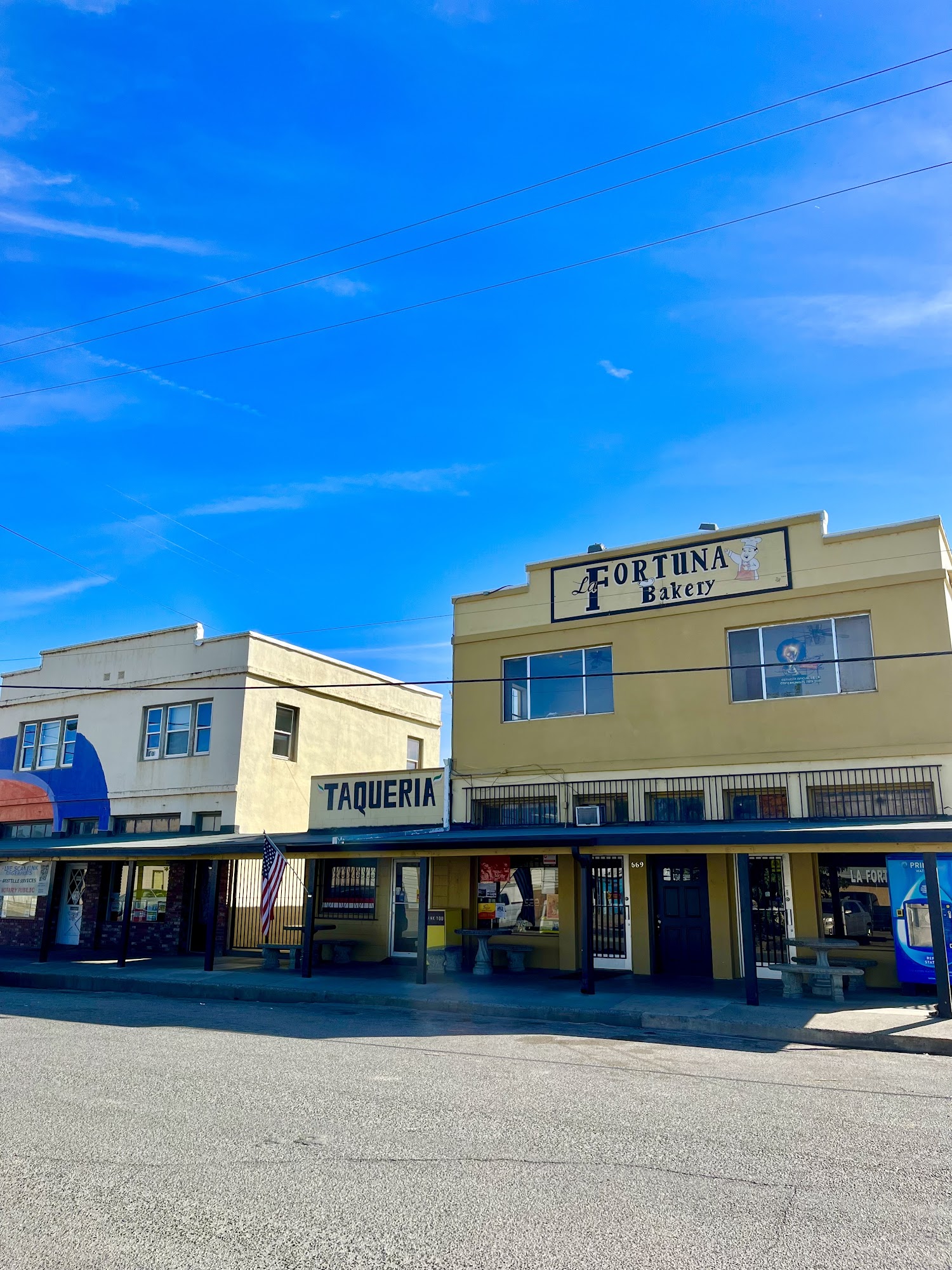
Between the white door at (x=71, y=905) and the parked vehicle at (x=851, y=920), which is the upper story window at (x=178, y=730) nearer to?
the white door at (x=71, y=905)

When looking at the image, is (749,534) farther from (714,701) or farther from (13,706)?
(13,706)

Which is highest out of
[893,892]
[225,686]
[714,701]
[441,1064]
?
[225,686]

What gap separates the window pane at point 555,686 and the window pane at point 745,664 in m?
3.14

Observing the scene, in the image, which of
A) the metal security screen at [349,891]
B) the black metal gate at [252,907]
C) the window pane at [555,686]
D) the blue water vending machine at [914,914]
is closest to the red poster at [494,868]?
the metal security screen at [349,891]

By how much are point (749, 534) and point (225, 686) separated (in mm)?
14104

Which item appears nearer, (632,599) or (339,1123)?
(339,1123)

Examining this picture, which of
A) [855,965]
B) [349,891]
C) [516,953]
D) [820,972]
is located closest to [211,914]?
[349,891]

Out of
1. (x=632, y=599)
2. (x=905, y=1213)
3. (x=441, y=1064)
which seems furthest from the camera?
(x=632, y=599)

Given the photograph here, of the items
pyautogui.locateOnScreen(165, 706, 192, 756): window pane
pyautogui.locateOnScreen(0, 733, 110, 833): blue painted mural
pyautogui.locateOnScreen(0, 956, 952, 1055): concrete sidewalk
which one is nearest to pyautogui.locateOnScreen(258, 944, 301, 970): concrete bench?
pyautogui.locateOnScreen(0, 956, 952, 1055): concrete sidewalk

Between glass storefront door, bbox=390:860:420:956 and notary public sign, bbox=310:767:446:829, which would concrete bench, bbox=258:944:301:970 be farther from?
notary public sign, bbox=310:767:446:829

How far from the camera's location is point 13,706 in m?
30.5

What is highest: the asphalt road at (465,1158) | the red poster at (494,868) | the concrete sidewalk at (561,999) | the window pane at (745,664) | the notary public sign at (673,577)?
the notary public sign at (673,577)

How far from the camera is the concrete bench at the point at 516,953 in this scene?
737 inches

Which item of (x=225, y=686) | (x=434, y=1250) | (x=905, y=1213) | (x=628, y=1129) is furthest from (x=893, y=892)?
(x=225, y=686)
